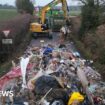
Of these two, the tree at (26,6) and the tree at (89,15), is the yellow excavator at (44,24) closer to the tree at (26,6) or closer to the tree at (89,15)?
the tree at (89,15)

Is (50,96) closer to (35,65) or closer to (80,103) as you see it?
(80,103)

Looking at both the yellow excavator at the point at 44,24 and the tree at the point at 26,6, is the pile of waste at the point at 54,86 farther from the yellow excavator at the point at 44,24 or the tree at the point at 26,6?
the tree at the point at 26,6

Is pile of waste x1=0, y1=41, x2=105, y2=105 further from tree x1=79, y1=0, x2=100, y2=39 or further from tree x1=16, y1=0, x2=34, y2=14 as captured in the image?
tree x1=16, y1=0, x2=34, y2=14

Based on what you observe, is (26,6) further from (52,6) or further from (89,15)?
(89,15)

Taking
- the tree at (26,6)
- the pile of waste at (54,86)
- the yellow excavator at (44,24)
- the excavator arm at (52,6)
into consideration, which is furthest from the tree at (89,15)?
the tree at (26,6)

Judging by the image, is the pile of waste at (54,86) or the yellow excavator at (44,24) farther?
the yellow excavator at (44,24)

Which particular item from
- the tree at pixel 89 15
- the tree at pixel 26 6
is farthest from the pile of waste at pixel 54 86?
the tree at pixel 26 6

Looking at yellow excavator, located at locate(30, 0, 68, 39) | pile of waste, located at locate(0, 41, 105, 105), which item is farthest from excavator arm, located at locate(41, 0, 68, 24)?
pile of waste, located at locate(0, 41, 105, 105)

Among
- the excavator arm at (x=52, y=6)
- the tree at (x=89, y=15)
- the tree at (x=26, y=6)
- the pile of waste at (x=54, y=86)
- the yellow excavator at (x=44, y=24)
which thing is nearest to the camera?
the pile of waste at (x=54, y=86)

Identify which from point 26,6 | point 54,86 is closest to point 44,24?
point 54,86

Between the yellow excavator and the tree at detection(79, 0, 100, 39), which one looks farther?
the yellow excavator

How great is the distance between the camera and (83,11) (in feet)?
110

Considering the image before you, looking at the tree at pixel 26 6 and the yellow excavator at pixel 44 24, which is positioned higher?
the yellow excavator at pixel 44 24

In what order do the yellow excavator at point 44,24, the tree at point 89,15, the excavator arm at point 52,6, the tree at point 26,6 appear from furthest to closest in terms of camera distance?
the tree at point 26,6 < the excavator arm at point 52,6 < the yellow excavator at point 44,24 < the tree at point 89,15
